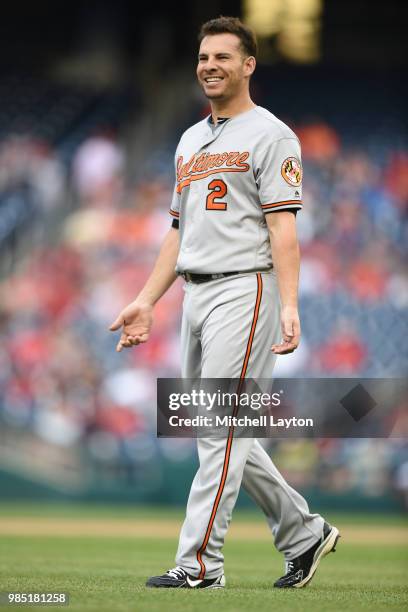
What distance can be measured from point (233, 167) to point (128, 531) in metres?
5.18

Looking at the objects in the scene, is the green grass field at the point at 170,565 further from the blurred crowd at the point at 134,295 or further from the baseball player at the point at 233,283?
the blurred crowd at the point at 134,295

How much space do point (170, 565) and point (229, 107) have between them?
7.46ft

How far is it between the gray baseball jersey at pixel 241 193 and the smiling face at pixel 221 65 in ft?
0.44

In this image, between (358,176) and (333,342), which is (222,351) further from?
(358,176)

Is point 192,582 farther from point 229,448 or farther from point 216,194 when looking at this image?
point 216,194

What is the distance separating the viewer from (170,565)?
504 cm

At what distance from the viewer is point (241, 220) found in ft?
11.9

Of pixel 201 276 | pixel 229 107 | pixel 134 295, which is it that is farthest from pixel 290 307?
pixel 134 295

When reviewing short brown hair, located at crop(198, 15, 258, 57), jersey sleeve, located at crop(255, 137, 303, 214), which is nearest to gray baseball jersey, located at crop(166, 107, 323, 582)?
jersey sleeve, located at crop(255, 137, 303, 214)

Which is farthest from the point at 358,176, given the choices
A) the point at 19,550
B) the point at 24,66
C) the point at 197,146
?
the point at 197,146

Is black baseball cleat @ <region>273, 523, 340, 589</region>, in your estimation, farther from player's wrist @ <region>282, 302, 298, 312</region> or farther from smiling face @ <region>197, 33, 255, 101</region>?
smiling face @ <region>197, 33, 255, 101</region>

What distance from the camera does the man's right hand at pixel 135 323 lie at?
12.5 feet

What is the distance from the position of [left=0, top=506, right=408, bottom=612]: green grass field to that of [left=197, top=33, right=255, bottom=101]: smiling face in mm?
1630

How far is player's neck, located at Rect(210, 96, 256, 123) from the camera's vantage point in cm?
375
